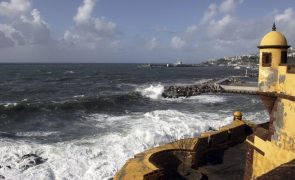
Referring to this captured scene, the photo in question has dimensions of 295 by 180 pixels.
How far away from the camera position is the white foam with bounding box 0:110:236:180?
1477cm

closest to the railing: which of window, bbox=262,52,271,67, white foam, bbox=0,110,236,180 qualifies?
window, bbox=262,52,271,67

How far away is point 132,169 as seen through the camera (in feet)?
27.5

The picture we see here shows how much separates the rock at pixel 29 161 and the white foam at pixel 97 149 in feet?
0.80

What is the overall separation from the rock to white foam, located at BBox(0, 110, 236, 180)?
0.80ft

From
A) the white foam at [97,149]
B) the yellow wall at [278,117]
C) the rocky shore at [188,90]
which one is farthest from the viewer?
the rocky shore at [188,90]

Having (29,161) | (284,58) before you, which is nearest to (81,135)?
(29,161)

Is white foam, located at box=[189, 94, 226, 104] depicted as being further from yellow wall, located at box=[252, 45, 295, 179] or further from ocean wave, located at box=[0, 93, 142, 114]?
yellow wall, located at box=[252, 45, 295, 179]

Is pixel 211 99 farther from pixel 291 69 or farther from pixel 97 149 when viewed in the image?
pixel 291 69

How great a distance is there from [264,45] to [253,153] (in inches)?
126

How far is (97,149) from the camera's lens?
684 inches

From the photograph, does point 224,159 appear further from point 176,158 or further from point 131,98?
point 131,98

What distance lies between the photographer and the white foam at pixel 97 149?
14.8 m

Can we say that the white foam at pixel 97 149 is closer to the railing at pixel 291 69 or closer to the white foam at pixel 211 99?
the railing at pixel 291 69

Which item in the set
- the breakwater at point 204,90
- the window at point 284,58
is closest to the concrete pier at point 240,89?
the breakwater at point 204,90
